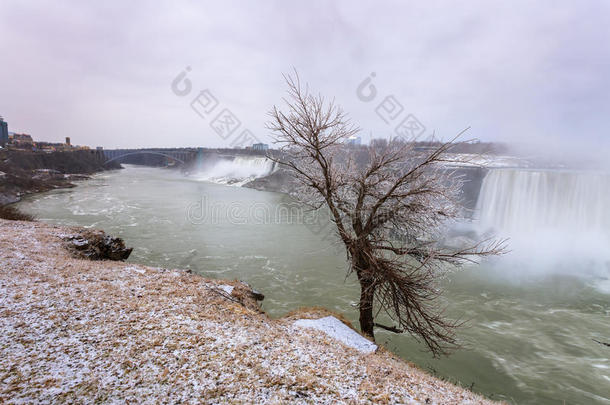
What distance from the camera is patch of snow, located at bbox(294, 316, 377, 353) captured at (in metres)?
5.18

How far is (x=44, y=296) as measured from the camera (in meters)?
5.08

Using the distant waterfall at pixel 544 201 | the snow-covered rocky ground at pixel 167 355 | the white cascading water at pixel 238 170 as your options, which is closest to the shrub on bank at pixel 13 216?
the snow-covered rocky ground at pixel 167 355

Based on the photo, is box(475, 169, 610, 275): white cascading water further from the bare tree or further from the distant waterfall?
the bare tree

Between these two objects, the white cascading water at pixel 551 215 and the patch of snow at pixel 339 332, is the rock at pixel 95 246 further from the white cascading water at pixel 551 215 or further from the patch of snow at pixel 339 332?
the white cascading water at pixel 551 215

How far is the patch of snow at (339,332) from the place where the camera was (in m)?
5.18

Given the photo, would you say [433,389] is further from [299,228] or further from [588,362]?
[299,228]

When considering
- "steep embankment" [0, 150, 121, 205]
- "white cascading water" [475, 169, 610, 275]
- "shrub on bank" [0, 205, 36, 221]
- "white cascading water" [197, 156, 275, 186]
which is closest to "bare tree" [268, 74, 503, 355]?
"white cascading water" [475, 169, 610, 275]

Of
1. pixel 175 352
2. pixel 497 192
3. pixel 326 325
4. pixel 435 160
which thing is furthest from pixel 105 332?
pixel 497 192

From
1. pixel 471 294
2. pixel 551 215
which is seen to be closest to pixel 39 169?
pixel 471 294

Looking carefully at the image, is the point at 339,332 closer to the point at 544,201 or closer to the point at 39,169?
the point at 544,201

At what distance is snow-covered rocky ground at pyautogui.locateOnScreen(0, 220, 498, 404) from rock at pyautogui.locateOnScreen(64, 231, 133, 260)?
3.77m

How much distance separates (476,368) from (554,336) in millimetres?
4635

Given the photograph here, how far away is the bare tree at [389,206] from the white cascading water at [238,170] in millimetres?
49384

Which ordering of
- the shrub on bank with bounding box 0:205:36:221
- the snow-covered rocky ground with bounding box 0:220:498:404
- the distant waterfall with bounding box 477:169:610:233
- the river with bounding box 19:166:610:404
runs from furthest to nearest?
the distant waterfall with bounding box 477:169:610:233 → the shrub on bank with bounding box 0:205:36:221 → the river with bounding box 19:166:610:404 → the snow-covered rocky ground with bounding box 0:220:498:404
